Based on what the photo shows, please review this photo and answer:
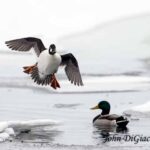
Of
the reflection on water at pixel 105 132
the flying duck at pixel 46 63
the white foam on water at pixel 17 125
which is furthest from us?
the reflection on water at pixel 105 132

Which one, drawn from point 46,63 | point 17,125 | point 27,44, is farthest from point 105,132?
point 46,63

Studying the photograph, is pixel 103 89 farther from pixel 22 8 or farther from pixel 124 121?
pixel 22 8

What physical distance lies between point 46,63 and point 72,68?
1.05m

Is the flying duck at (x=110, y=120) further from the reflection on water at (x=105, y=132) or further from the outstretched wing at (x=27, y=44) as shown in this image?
the outstretched wing at (x=27, y=44)

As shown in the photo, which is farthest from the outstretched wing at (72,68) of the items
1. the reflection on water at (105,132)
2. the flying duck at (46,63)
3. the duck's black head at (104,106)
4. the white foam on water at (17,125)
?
the duck's black head at (104,106)

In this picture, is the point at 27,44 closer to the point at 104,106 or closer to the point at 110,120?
the point at 110,120

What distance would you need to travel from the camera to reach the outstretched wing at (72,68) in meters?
13.0

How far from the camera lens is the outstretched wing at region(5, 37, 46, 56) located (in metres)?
12.8

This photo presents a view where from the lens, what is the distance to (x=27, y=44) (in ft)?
42.5

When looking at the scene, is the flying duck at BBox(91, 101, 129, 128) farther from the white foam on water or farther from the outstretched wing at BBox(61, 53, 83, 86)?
the outstretched wing at BBox(61, 53, 83, 86)

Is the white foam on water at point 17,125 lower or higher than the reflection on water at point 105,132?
higher

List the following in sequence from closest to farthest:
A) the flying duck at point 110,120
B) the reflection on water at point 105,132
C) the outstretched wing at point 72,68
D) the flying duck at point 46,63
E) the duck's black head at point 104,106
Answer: the flying duck at point 46,63, the reflection on water at point 105,132, the outstretched wing at point 72,68, the flying duck at point 110,120, the duck's black head at point 104,106

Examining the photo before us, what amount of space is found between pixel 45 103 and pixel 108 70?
5.20 m

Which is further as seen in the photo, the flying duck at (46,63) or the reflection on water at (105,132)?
the reflection on water at (105,132)
